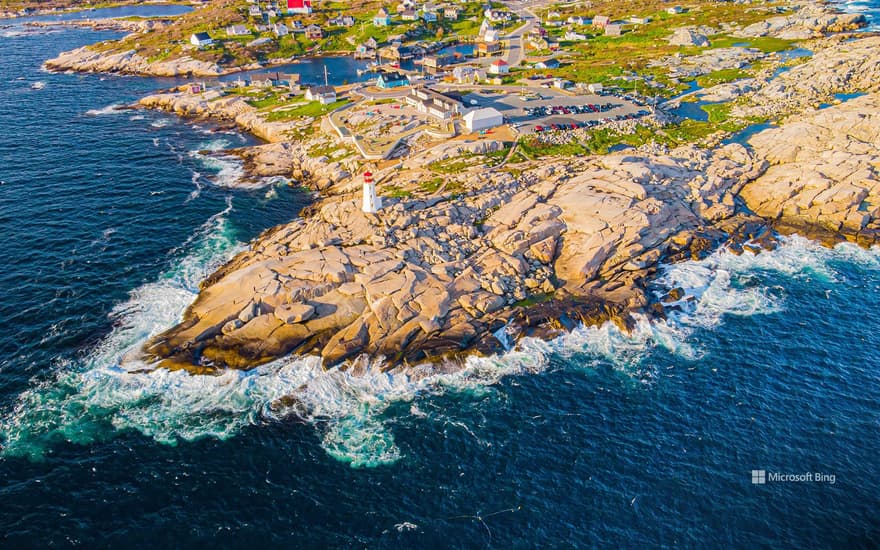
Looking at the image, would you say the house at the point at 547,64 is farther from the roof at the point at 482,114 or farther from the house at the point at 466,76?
the roof at the point at 482,114

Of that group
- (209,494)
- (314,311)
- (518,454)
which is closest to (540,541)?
(518,454)

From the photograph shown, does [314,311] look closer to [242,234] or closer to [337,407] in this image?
[337,407]

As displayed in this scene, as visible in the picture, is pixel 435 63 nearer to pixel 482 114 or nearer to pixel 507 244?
pixel 482 114

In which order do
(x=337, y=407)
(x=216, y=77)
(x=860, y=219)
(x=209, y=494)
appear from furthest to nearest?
(x=216, y=77)
(x=860, y=219)
(x=337, y=407)
(x=209, y=494)

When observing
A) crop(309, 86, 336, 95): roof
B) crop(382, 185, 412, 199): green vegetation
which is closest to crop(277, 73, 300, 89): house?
crop(309, 86, 336, 95): roof

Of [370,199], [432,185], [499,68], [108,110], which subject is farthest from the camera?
[499,68]

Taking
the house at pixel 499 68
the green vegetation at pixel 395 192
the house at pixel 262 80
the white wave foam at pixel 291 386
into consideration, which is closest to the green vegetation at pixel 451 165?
the green vegetation at pixel 395 192

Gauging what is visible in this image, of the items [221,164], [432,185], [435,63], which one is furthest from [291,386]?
[435,63]
